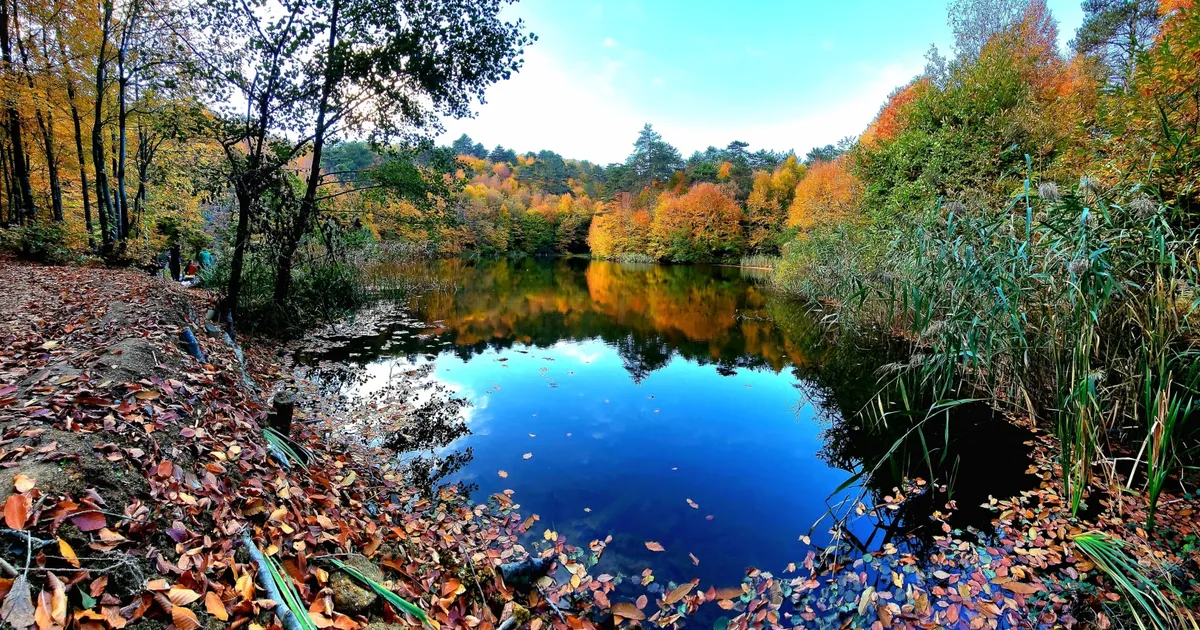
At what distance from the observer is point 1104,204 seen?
330 cm

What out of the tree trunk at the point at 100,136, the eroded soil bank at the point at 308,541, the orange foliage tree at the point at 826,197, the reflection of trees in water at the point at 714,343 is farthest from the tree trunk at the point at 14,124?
the orange foliage tree at the point at 826,197

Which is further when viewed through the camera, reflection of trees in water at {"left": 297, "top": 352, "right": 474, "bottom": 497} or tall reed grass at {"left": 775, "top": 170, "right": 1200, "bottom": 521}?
reflection of trees in water at {"left": 297, "top": 352, "right": 474, "bottom": 497}

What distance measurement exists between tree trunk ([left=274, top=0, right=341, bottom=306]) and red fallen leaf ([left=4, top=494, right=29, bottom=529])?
6664mm

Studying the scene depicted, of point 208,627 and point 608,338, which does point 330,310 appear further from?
point 208,627

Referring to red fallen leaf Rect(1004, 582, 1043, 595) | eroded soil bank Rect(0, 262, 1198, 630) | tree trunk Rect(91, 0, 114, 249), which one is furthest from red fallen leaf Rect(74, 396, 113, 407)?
tree trunk Rect(91, 0, 114, 249)

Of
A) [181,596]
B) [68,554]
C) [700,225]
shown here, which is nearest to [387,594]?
[181,596]

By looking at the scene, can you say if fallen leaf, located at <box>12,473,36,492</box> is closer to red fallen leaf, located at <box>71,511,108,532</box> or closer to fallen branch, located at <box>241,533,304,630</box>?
red fallen leaf, located at <box>71,511,108,532</box>

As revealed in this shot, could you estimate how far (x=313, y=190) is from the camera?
886 cm

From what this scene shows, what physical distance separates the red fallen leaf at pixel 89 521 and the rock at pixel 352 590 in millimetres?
904

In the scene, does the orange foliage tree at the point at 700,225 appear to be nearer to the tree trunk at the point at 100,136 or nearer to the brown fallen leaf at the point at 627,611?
the tree trunk at the point at 100,136

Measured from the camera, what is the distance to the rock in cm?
214

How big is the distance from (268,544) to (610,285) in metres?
21.2

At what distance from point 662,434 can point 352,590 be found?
13.3 ft

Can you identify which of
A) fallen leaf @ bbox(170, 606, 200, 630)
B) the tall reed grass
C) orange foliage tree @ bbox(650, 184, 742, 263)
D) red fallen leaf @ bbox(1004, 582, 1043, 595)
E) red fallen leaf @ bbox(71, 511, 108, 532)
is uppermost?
orange foliage tree @ bbox(650, 184, 742, 263)
